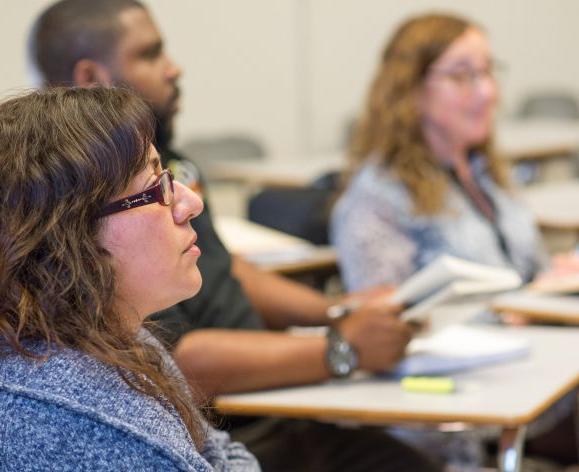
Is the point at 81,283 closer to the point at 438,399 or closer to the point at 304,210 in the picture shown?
the point at 438,399

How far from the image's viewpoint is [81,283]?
1092mm

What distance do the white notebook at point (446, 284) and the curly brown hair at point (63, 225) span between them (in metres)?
0.89

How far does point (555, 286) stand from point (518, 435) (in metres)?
0.77

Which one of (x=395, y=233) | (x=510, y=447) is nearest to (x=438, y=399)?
(x=510, y=447)

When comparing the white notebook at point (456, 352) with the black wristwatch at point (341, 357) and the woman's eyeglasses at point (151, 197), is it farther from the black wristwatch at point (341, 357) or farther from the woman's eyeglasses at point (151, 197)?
the woman's eyeglasses at point (151, 197)

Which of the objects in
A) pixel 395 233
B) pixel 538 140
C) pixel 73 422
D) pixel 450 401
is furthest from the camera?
pixel 538 140

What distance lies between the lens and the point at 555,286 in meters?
2.54

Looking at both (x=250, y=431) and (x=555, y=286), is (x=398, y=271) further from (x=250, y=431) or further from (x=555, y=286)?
(x=250, y=431)

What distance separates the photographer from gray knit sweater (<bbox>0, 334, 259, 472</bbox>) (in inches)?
40.9

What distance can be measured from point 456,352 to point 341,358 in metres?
0.26

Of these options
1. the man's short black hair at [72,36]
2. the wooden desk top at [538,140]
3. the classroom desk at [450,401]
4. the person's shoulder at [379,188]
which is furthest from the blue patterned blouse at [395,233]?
the wooden desk top at [538,140]

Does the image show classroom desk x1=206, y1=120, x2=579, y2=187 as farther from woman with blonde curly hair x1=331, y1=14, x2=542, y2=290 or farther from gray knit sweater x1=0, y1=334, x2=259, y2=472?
gray knit sweater x1=0, y1=334, x2=259, y2=472

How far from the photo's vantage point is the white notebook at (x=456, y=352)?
2.00 meters

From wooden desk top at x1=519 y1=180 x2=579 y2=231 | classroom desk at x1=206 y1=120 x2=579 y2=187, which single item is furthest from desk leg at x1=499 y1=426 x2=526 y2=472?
classroom desk at x1=206 y1=120 x2=579 y2=187
